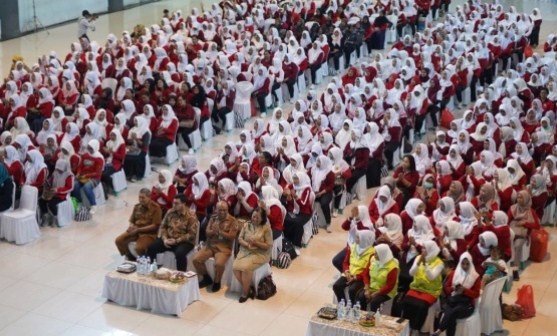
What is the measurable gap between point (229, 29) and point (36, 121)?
6.99 m

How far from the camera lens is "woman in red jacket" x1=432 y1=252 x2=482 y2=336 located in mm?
10023

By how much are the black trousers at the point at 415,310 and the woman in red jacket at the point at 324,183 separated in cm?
328

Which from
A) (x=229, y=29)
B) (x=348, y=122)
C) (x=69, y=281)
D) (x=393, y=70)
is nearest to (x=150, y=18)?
(x=229, y=29)

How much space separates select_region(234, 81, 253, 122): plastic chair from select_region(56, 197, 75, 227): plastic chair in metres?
5.05

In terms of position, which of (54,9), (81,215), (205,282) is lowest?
(205,282)

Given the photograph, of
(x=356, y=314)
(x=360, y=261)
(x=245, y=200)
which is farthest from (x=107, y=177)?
(x=356, y=314)

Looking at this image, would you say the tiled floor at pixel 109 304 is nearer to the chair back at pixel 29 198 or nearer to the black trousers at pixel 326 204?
the black trousers at pixel 326 204

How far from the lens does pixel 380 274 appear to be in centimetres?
1041

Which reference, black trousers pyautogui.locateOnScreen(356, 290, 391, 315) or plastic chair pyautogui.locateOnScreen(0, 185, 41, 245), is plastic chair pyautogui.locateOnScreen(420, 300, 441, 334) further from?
plastic chair pyautogui.locateOnScreen(0, 185, 41, 245)

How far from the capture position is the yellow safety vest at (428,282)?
10258mm

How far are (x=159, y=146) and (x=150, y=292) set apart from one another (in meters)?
5.19

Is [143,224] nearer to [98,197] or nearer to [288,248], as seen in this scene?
[288,248]

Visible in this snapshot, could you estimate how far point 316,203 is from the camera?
13367 mm

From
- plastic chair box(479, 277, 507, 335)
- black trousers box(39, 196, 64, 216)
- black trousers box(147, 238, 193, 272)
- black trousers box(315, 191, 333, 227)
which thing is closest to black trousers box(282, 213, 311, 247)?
black trousers box(315, 191, 333, 227)
